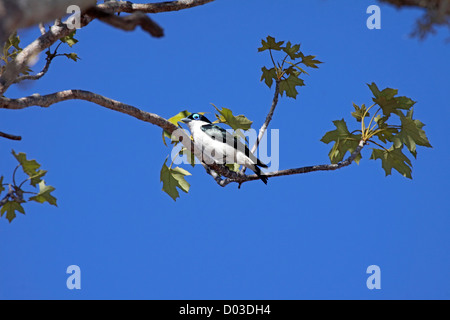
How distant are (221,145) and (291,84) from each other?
1.24 metres

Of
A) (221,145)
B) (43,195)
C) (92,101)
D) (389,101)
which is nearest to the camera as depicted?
(92,101)

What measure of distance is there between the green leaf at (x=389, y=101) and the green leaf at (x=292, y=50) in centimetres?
107

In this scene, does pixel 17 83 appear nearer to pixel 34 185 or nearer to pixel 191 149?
pixel 34 185

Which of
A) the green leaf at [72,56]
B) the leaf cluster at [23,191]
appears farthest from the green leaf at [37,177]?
the green leaf at [72,56]

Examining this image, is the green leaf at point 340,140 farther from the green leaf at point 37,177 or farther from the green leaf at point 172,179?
the green leaf at point 37,177

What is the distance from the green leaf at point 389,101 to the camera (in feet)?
17.7

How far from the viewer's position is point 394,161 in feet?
18.4

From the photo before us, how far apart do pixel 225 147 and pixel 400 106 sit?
7.50 ft

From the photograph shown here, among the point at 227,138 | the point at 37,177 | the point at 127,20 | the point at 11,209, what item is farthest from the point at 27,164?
the point at 227,138

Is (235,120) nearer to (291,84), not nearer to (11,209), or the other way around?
(291,84)

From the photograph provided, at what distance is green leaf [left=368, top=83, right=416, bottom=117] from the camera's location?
17.7 ft

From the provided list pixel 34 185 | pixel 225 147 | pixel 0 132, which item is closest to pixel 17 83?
pixel 0 132

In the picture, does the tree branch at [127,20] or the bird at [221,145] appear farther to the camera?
the bird at [221,145]

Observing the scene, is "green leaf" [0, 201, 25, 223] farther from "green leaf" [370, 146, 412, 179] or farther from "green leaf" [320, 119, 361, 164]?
"green leaf" [370, 146, 412, 179]
